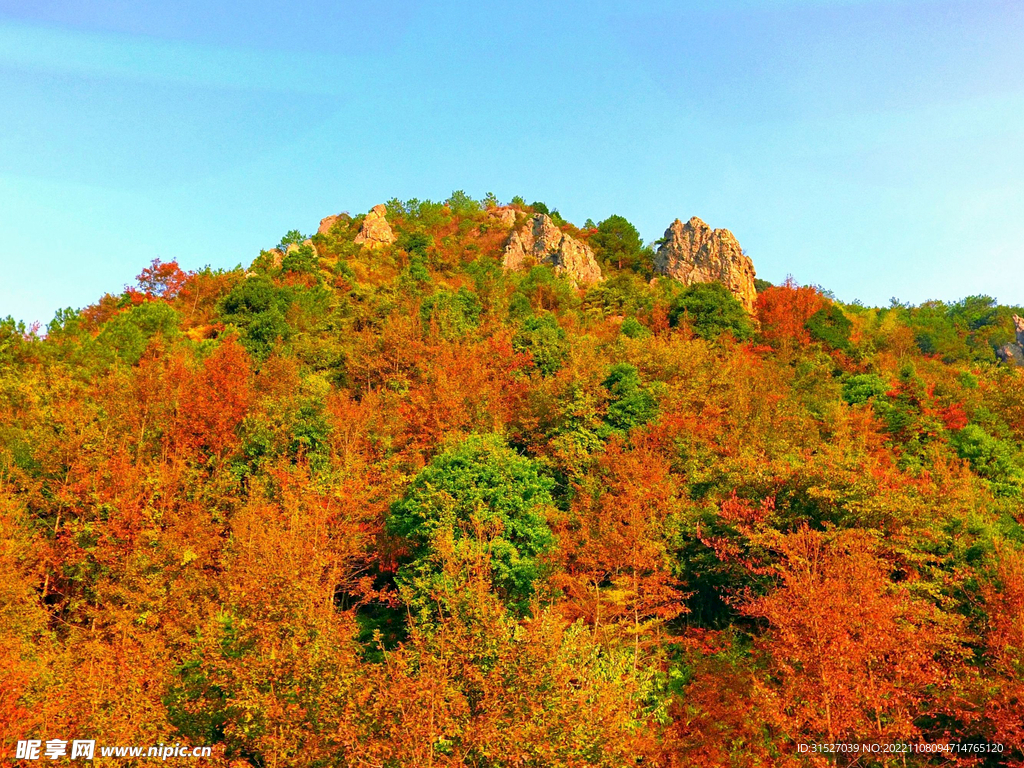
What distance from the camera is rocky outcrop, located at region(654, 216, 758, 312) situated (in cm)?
7756

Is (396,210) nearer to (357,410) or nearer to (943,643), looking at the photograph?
(357,410)

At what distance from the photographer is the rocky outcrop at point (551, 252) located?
83438 mm

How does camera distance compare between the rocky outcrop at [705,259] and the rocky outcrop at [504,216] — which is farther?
the rocky outcrop at [504,216]

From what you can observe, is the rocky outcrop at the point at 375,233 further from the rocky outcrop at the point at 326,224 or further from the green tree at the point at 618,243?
the green tree at the point at 618,243

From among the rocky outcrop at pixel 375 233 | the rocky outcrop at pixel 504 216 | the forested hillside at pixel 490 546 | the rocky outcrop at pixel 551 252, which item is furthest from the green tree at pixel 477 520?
the rocky outcrop at pixel 504 216

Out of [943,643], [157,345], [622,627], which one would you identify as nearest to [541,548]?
[622,627]

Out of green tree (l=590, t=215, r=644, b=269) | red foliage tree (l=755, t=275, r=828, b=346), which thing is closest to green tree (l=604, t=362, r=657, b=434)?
red foliage tree (l=755, t=275, r=828, b=346)

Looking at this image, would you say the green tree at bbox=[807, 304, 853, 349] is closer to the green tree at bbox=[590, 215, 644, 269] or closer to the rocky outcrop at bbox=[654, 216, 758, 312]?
the rocky outcrop at bbox=[654, 216, 758, 312]

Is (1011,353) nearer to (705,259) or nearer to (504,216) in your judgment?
(705,259)

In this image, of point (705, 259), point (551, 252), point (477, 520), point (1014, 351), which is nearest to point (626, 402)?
point (477, 520)

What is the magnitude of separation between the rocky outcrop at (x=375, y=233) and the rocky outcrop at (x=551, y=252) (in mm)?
15838

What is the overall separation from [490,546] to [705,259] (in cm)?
6279

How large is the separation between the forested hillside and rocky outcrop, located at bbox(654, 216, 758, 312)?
21.5 metres

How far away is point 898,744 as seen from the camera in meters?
16.9
